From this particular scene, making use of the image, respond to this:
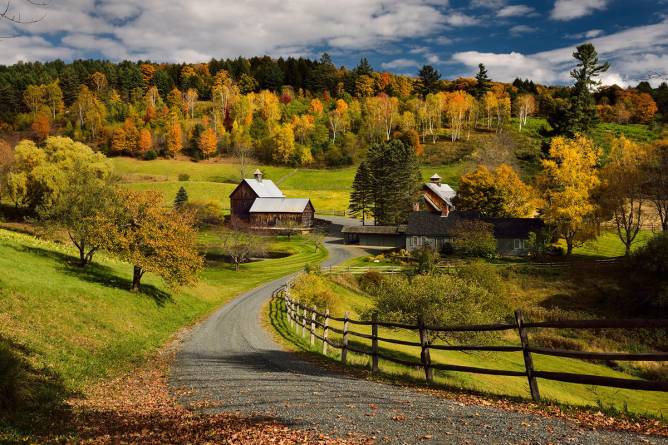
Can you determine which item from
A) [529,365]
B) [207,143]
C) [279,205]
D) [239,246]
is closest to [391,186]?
[279,205]

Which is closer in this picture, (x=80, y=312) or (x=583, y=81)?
(x=80, y=312)

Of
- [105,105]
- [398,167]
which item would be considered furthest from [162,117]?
[398,167]

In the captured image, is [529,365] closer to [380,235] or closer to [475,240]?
[475,240]

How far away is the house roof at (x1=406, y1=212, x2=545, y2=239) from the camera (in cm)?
6431

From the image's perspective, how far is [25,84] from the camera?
165250 mm

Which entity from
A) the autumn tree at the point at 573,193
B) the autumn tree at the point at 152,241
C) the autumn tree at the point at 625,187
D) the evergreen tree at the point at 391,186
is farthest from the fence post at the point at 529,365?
the evergreen tree at the point at 391,186

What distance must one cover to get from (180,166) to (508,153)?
9160cm

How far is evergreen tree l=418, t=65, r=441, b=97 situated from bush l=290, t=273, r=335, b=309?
160196 millimetres

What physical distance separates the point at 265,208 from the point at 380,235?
2810cm

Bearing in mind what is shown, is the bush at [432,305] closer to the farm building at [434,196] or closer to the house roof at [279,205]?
the house roof at [279,205]

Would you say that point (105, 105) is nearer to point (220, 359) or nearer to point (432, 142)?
point (432, 142)

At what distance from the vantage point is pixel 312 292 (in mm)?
38312

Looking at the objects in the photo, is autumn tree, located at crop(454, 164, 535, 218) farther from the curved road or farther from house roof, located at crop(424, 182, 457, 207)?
the curved road

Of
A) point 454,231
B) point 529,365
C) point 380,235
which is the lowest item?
point 380,235
